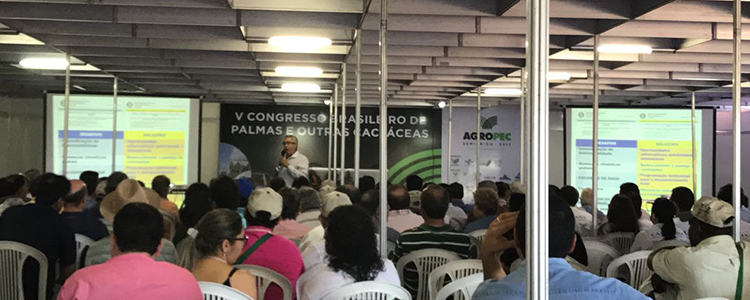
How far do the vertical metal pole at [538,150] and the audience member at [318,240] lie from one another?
5.94 ft

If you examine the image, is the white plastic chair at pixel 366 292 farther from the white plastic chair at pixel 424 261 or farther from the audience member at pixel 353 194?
the audience member at pixel 353 194

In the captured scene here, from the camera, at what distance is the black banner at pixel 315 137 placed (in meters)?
19.8

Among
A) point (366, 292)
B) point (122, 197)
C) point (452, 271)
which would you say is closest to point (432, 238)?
point (452, 271)

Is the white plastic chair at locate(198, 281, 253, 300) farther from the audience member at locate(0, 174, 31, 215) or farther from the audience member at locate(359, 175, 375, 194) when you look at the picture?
the audience member at locate(359, 175, 375, 194)

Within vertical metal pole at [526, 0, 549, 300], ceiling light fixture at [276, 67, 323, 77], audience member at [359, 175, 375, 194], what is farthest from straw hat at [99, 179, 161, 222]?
ceiling light fixture at [276, 67, 323, 77]

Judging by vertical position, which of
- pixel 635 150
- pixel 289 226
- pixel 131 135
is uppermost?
pixel 131 135

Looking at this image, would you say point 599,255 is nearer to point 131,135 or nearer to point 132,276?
point 132,276

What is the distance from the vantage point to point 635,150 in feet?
43.1

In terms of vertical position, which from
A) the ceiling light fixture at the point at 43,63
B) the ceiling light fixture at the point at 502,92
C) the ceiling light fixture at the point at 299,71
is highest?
the ceiling light fixture at the point at 43,63

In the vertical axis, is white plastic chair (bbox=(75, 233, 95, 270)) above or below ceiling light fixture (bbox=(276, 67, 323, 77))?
below

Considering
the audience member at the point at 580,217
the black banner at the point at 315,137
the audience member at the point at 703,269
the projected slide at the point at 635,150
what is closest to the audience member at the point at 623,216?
the audience member at the point at 580,217

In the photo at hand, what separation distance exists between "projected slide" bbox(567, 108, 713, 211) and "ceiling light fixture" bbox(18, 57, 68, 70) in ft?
26.8

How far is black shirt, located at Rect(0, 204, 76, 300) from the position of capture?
A: 5371 millimetres

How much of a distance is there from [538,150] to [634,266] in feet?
10.7
